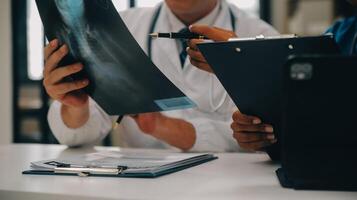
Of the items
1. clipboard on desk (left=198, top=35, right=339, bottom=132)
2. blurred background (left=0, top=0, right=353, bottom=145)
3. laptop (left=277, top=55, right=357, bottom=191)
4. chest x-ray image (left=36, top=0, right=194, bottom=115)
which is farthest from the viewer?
blurred background (left=0, top=0, right=353, bottom=145)

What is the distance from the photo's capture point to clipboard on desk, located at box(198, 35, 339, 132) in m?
0.64

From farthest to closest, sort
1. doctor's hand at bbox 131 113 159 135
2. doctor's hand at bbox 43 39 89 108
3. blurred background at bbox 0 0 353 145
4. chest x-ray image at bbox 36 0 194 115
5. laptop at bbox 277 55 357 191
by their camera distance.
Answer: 1. blurred background at bbox 0 0 353 145
2. doctor's hand at bbox 131 113 159 135
3. doctor's hand at bbox 43 39 89 108
4. chest x-ray image at bbox 36 0 194 115
5. laptop at bbox 277 55 357 191

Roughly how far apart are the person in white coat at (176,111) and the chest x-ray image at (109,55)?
12cm

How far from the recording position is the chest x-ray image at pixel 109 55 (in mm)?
815

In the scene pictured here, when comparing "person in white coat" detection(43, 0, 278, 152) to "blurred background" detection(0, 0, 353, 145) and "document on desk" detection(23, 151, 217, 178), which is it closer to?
"document on desk" detection(23, 151, 217, 178)

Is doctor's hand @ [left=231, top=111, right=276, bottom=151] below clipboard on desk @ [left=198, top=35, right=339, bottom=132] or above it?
below

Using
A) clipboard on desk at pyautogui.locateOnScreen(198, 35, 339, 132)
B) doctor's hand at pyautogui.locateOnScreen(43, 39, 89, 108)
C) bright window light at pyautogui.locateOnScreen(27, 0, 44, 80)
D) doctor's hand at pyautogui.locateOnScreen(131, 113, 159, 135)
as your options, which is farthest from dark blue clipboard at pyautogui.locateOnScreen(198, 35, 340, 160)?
bright window light at pyautogui.locateOnScreen(27, 0, 44, 80)

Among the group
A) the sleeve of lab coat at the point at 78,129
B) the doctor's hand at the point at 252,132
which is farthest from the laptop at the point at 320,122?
the sleeve of lab coat at the point at 78,129

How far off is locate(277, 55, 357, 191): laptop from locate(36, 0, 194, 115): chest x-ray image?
32 cm

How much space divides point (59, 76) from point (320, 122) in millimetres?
599

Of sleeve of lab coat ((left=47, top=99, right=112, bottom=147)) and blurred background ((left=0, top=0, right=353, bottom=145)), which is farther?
blurred background ((left=0, top=0, right=353, bottom=145))

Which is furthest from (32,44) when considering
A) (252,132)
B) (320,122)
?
(320,122)

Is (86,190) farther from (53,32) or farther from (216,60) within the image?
(53,32)

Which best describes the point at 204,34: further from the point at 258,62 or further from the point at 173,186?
the point at 173,186
